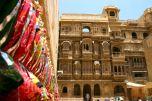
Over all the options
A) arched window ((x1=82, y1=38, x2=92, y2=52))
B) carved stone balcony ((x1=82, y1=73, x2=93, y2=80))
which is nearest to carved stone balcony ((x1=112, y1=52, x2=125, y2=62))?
arched window ((x1=82, y1=38, x2=92, y2=52))

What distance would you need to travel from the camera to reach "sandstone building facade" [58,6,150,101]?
32688 mm

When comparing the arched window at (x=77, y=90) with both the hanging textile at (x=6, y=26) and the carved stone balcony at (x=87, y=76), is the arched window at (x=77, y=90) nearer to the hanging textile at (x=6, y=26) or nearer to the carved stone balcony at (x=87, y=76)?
the carved stone balcony at (x=87, y=76)

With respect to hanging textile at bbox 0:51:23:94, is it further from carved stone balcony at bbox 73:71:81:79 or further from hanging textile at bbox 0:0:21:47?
carved stone balcony at bbox 73:71:81:79

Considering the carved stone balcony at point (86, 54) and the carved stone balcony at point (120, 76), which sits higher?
the carved stone balcony at point (86, 54)

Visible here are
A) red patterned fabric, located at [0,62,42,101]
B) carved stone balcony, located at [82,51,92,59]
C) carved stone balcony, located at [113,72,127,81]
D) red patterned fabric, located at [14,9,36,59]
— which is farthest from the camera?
carved stone balcony, located at [82,51,92,59]

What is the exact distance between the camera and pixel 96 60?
111 feet

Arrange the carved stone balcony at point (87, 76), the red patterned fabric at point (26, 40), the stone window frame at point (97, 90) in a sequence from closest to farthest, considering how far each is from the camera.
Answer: the red patterned fabric at point (26, 40) < the stone window frame at point (97, 90) < the carved stone balcony at point (87, 76)

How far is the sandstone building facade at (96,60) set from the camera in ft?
107

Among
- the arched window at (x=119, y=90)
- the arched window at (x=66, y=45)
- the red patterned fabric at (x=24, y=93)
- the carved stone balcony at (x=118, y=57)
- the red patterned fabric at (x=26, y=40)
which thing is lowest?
the arched window at (x=119, y=90)

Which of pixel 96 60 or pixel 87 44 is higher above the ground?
pixel 87 44

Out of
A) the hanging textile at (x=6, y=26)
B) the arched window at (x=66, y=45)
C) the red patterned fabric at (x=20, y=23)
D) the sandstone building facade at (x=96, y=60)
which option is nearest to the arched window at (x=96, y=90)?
the sandstone building facade at (x=96, y=60)

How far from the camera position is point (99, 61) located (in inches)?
1332

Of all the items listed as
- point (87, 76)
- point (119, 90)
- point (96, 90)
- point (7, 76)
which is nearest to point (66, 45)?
point (87, 76)

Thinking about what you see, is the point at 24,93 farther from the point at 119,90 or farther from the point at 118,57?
the point at 118,57
